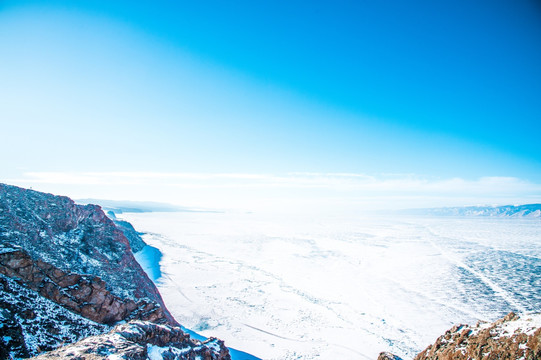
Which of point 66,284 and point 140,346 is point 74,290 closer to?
point 66,284

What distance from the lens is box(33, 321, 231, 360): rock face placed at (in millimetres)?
7355

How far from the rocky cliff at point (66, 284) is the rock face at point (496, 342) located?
9104 millimetres

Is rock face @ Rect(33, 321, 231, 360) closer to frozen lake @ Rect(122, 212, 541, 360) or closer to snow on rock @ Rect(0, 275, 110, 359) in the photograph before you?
snow on rock @ Rect(0, 275, 110, 359)

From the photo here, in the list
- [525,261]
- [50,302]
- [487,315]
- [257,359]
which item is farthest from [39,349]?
[525,261]

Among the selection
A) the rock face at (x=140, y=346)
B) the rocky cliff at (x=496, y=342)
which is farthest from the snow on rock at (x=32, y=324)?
the rocky cliff at (x=496, y=342)

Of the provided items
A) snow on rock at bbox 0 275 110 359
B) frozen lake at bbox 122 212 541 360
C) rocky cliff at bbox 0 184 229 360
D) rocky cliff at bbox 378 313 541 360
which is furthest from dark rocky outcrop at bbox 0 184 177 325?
rocky cliff at bbox 378 313 541 360

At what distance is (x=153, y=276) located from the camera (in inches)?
1163

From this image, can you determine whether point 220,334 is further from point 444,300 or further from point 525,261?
point 525,261

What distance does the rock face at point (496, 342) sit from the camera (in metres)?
6.23

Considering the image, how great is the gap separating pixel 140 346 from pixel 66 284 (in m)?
7.02

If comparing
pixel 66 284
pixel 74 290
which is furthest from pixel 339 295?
pixel 66 284

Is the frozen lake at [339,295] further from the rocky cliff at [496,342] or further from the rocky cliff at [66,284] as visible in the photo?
the rocky cliff at [496,342]

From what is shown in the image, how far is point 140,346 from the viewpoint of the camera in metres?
8.06

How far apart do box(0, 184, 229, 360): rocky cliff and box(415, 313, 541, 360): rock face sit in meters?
9.10
